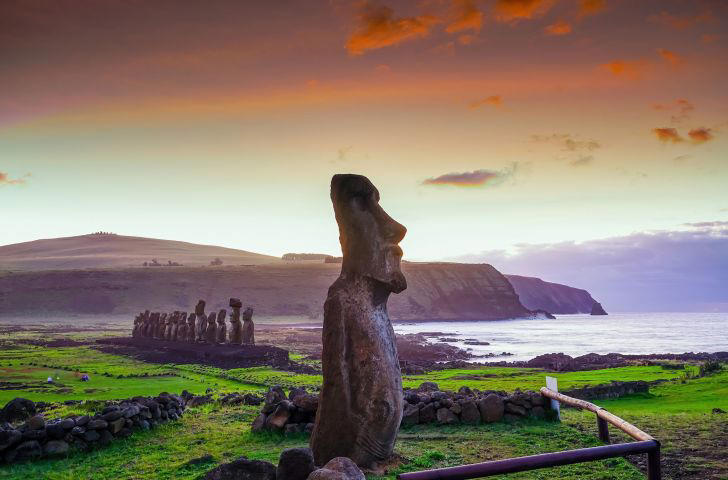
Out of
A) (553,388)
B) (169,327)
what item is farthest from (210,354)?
(553,388)

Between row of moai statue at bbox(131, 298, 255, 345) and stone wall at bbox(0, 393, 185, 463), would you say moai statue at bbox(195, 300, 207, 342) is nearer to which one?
row of moai statue at bbox(131, 298, 255, 345)

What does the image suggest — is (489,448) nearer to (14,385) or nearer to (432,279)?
(14,385)

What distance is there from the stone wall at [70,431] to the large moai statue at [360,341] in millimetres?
5134

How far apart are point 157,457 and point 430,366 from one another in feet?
87.1

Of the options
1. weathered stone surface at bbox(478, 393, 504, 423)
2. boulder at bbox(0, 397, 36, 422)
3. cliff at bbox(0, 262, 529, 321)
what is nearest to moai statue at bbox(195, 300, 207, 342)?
boulder at bbox(0, 397, 36, 422)

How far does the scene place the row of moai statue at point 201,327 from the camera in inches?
1548

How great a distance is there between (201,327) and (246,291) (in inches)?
3878

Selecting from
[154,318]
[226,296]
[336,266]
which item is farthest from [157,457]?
[336,266]

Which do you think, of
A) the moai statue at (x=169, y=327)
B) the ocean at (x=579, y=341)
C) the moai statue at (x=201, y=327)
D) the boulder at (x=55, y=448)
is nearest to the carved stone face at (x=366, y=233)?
the boulder at (x=55, y=448)

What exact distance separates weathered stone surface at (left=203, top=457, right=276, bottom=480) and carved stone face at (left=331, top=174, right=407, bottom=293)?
3.58 m

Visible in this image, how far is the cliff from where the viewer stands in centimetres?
12388

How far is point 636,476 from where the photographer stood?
327 inches

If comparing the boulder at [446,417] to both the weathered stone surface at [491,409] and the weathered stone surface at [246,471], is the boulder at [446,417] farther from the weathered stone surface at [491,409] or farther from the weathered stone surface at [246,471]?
the weathered stone surface at [246,471]

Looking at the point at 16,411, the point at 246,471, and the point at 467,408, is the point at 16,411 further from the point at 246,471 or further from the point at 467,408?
the point at 467,408
